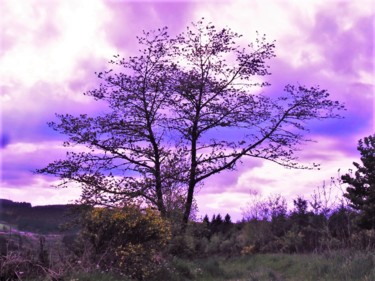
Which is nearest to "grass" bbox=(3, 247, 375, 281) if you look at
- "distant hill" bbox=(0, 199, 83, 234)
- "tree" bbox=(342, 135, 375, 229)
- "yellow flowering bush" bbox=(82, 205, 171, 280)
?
"yellow flowering bush" bbox=(82, 205, 171, 280)

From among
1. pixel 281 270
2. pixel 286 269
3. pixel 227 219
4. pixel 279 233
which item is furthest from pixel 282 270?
pixel 227 219

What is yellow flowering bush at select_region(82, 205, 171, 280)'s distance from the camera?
10703 mm

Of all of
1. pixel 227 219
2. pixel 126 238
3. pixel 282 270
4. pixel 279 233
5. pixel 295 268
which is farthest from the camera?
pixel 227 219

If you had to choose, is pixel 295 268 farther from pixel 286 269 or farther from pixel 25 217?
pixel 25 217

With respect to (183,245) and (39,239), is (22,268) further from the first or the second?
(183,245)

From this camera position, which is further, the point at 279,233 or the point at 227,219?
the point at 227,219

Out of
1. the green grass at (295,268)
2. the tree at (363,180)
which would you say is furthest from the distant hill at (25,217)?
the tree at (363,180)

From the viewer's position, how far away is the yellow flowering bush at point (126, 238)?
35.1 feet

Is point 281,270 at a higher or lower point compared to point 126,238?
lower

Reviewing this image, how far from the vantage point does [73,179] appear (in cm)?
1944

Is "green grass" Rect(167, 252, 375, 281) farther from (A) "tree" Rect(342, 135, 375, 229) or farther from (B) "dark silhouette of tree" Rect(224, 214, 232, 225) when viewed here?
(B) "dark silhouette of tree" Rect(224, 214, 232, 225)

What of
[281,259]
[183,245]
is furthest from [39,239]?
[281,259]

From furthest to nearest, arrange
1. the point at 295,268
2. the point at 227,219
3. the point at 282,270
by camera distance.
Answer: the point at 227,219 → the point at 282,270 → the point at 295,268

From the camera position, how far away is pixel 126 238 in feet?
37.3
